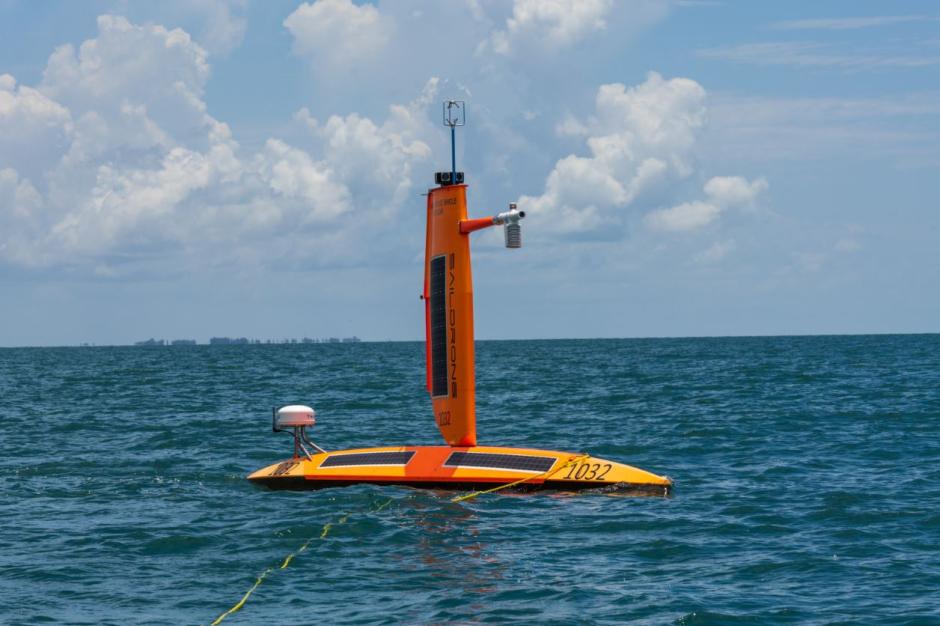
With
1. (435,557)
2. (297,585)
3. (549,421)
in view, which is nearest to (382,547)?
(435,557)

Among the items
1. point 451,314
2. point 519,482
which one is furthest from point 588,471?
point 451,314

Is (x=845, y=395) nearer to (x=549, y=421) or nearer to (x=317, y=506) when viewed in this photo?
(x=549, y=421)

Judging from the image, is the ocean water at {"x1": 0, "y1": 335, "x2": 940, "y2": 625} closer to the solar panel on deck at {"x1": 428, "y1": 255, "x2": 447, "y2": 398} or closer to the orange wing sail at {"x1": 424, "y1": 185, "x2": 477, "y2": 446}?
the orange wing sail at {"x1": 424, "y1": 185, "x2": 477, "y2": 446}

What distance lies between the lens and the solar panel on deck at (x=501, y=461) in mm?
22312

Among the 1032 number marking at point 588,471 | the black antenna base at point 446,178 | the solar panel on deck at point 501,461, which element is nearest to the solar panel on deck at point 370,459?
the solar panel on deck at point 501,461

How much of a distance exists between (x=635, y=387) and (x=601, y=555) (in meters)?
40.6

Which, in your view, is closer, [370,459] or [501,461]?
[501,461]

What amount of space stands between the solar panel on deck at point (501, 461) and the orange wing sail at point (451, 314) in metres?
0.65

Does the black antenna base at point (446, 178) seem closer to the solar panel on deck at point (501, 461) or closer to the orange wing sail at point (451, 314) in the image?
the orange wing sail at point (451, 314)

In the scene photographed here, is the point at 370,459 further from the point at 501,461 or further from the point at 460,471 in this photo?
the point at 501,461

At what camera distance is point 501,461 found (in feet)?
74.1

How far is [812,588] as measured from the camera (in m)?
15.1

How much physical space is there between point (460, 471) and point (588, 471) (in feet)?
8.04

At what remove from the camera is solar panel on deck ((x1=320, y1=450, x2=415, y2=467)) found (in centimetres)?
2322
